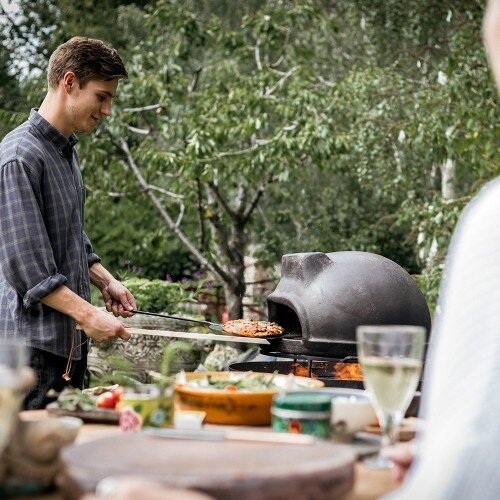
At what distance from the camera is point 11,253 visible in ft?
9.38

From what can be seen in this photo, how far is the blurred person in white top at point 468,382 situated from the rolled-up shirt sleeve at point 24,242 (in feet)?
6.50

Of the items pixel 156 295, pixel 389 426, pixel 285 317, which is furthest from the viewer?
pixel 156 295

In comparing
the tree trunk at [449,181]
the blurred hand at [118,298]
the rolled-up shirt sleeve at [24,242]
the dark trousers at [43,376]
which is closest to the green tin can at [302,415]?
the rolled-up shirt sleeve at [24,242]

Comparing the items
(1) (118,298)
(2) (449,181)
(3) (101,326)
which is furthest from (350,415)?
(2) (449,181)

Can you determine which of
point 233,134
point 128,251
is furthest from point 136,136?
point 233,134

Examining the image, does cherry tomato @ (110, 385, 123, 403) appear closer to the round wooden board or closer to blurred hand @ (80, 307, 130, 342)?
the round wooden board

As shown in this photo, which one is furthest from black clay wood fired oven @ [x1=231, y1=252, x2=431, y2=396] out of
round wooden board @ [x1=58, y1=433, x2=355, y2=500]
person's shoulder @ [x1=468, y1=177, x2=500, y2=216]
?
person's shoulder @ [x1=468, y1=177, x2=500, y2=216]

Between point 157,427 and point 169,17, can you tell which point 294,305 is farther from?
point 169,17

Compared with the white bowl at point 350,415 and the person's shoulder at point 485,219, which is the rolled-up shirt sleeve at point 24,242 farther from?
the person's shoulder at point 485,219

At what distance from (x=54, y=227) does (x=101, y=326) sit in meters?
0.41

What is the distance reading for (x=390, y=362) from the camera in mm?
1409

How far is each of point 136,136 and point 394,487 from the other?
8.18 metres

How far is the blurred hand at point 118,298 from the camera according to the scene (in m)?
3.42

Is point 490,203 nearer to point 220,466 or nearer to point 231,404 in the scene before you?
point 220,466
